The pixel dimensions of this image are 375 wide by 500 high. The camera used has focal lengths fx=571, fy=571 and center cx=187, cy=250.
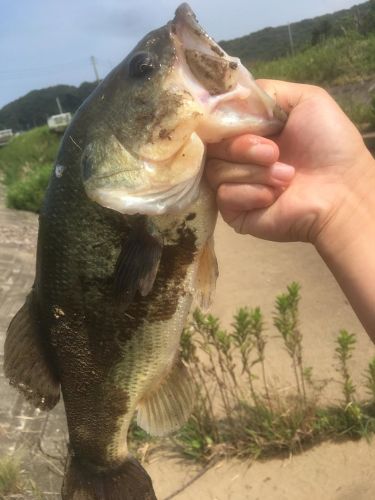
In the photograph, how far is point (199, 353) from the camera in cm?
571

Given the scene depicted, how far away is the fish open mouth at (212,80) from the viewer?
5.26 feet

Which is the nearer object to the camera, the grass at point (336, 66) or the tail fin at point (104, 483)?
the tail fin at point (104, 483)

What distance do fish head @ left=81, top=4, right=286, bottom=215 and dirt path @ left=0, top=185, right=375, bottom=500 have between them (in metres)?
2.80

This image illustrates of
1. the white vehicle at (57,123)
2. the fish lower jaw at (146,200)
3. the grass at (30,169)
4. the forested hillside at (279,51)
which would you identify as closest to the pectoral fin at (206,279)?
the fish lower jaw at (146,200)

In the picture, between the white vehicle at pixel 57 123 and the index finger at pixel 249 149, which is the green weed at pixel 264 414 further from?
the white vehicle at pixel 57 123

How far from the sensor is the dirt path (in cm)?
393

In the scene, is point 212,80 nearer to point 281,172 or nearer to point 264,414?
point 281,172

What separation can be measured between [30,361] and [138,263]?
631 millimetres

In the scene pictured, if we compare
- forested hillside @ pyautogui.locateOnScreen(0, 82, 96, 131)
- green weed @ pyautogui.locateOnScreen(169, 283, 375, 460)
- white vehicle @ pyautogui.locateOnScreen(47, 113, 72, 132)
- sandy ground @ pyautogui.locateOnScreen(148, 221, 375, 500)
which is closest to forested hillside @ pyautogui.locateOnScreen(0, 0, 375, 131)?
forested hillside @ pyautogui.locateOnScreen(0, 82, 96, 131)

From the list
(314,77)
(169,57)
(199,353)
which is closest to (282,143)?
(169,57)

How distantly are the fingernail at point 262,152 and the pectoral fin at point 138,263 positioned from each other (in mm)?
397

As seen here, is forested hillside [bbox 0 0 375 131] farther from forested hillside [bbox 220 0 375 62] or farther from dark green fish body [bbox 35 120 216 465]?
dark green fish body [bbox 35 120 216 465]

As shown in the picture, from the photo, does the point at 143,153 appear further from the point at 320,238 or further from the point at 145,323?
the point at 320,238

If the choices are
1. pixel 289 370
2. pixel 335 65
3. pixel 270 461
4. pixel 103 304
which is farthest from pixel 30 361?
pixel 335 65
